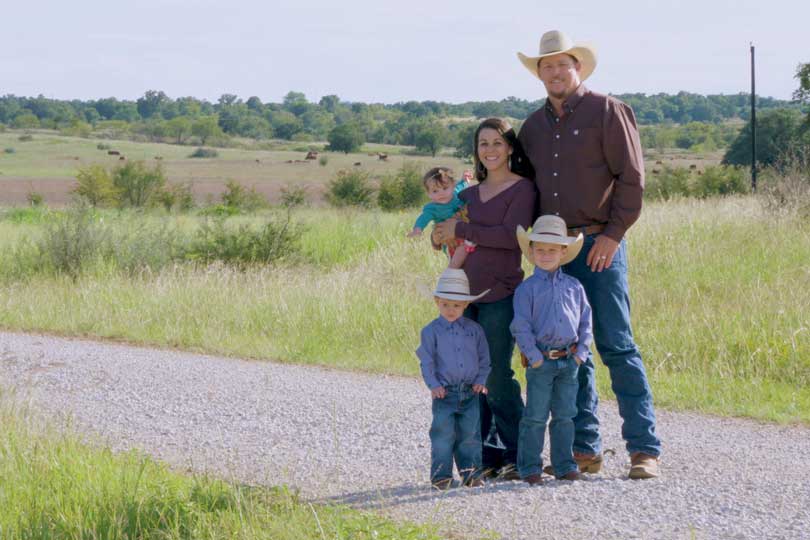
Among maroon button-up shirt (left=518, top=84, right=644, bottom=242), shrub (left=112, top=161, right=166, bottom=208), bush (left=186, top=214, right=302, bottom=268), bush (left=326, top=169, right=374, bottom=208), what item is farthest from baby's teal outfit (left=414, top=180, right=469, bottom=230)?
shrub (left=112, top=161, right=166, bottom=208)

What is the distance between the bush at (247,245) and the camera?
17.1 m

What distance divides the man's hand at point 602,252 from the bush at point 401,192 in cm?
2955

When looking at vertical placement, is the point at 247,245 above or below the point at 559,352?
below

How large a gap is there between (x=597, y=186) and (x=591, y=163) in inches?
4.8

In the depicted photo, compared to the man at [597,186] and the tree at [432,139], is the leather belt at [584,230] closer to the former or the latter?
the man at [597,186]

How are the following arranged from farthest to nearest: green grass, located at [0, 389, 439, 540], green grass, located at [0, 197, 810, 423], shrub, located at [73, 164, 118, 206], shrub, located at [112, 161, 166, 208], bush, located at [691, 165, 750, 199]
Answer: shrub, located at [112, 161, 166, 208] < bush, located at [691, 165, 750, 199] < shrub, located at [73, 164, 118, 206] < green grass, located at [0, 197, 810, 423] < green grass, located at [0, 389, 439, 540]

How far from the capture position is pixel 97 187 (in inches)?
1448

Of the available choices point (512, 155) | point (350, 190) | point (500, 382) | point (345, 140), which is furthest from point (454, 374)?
point (345, 140)

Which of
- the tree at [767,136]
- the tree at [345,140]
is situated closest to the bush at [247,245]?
the tree at [767,136]

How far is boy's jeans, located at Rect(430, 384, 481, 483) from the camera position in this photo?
565cm

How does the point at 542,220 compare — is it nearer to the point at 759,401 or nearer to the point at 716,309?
the point at 759,401

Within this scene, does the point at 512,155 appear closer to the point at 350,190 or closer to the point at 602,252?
the point at 602,252

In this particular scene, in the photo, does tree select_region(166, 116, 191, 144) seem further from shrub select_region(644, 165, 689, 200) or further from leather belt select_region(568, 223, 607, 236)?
leather belt select_region(568, 223, 607, 236)

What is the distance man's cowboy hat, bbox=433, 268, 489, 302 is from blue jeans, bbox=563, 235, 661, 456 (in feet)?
2.01
